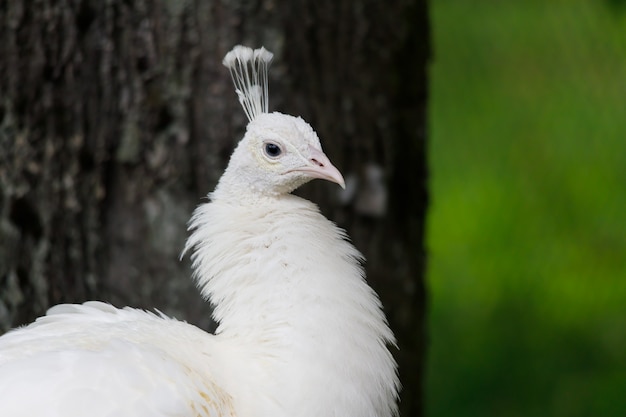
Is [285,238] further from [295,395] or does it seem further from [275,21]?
[275,21]

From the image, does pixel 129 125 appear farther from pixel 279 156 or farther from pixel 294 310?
pixel 294 310

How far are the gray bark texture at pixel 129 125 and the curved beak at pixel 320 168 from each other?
2.48 feet

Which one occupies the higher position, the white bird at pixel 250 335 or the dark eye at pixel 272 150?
the dark eye at pixel 272 150

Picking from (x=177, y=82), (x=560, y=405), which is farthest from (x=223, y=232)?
(x=560, y=405)

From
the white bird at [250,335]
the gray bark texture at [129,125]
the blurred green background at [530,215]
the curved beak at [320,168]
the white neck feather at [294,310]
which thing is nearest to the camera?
the white bird at [250,335]

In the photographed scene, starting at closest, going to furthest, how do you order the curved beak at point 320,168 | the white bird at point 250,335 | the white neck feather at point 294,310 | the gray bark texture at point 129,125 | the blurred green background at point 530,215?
the white bird at point 250,335 < the white neck feather at point 294,310 < the curved beak at point 320,168 < the gray bark texture at point 129,125 < the blurred green background at point 530,215

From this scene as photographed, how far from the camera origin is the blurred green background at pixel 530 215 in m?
4.65

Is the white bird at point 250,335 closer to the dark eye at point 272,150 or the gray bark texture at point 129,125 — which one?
the dark eye at point 272,150

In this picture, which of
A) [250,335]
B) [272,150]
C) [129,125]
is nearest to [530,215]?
[129,125]

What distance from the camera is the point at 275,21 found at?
2906mm

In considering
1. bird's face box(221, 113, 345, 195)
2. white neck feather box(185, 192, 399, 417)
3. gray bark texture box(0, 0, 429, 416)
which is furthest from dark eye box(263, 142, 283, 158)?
gray bark texture box(0, 0, 429, 416)

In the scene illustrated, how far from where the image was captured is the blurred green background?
4.65 metres

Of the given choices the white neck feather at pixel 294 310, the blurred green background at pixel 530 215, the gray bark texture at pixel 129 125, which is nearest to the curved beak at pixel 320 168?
the white neck feather at pixel 294 310

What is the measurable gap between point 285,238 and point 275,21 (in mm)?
978
